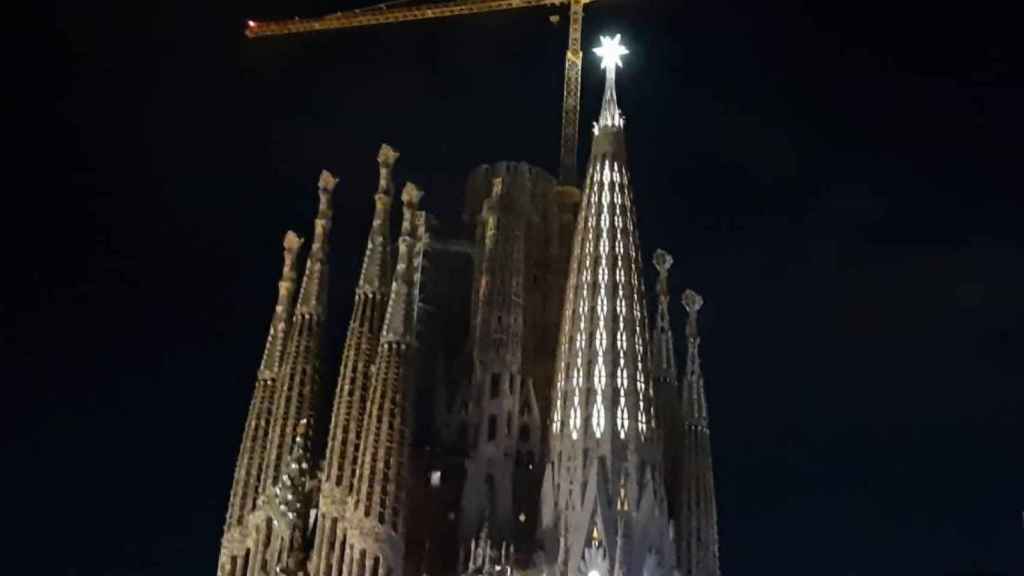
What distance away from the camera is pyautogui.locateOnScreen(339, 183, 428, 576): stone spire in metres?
33.8

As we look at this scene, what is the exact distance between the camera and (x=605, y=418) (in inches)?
1396

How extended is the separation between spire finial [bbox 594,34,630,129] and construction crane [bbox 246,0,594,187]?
15.7 feet

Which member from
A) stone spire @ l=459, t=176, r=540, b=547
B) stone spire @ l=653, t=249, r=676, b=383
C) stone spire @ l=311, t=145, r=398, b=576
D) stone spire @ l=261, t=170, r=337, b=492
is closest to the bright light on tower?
stone spire @ l=459, t=176, r=540, b=547

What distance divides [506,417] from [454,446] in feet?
5.89

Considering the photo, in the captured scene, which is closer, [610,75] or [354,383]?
[354,383]

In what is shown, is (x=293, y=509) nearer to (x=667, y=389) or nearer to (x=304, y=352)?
(x=304, y=352)

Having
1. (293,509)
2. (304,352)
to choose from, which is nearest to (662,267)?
(304,352)

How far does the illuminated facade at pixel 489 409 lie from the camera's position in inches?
1364

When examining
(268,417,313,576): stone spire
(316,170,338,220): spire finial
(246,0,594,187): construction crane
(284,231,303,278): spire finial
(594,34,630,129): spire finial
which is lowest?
(268,417,313,576): stone spire

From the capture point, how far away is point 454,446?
125 ft

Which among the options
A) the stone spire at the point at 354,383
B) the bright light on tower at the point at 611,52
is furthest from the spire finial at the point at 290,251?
the bright light on tower at the point at 611,52

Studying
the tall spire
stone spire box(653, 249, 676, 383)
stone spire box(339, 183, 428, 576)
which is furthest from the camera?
stone spire box(653, 249, 676, 383)

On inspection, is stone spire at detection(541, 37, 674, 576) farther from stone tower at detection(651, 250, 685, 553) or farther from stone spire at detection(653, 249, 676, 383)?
stone spire at detection(653, 249, 676, 383)

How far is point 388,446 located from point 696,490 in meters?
9.90
